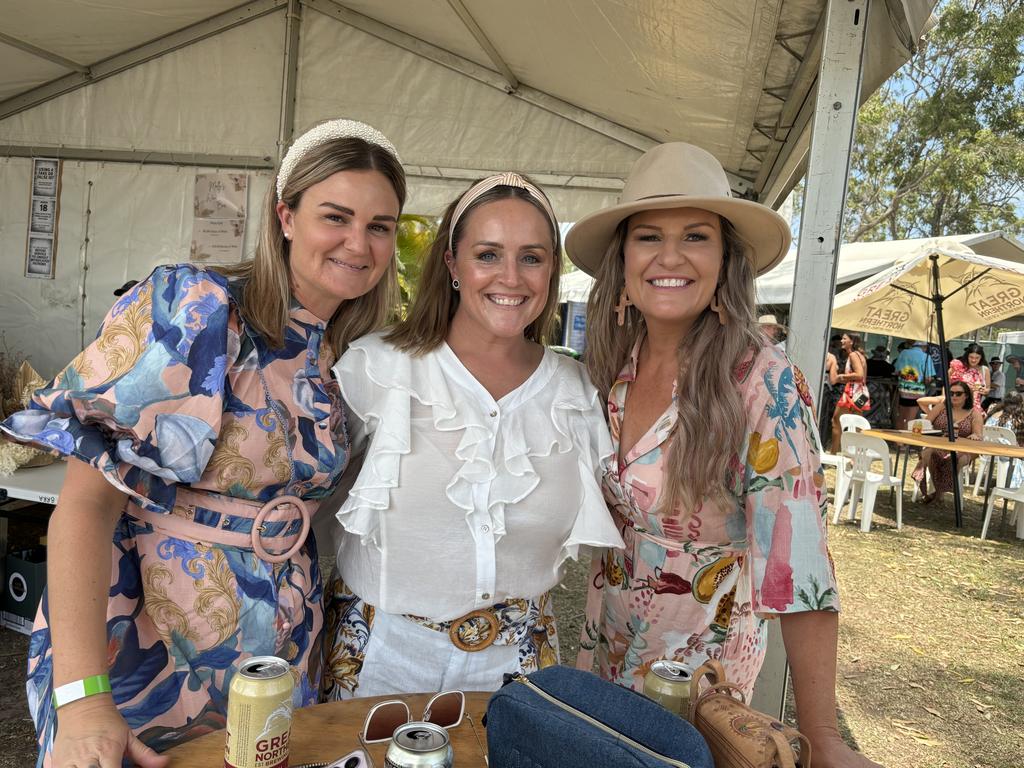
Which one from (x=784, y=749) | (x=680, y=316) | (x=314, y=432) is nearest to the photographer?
(x=784, y=749)

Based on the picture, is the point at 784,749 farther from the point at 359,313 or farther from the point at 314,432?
the point at 359,313

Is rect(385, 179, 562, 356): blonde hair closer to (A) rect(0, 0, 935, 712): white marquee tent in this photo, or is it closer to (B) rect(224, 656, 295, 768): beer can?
(B) rect(224, 656, 295, 768): beer can

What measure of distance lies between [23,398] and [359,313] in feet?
9.76

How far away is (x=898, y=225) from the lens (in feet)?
87.6

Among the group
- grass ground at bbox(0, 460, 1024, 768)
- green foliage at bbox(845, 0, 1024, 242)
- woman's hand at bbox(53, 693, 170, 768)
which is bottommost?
grass ground at bbox(0, 460, 1024, 768)

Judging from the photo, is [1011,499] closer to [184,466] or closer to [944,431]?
[944,431]

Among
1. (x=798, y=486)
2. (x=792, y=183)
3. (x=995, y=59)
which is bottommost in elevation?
(x=798, y=486)

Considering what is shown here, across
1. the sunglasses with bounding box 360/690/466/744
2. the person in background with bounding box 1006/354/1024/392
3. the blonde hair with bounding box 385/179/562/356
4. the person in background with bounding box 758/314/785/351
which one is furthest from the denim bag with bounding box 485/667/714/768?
the person in background with bounding box 1006/354/1024/392

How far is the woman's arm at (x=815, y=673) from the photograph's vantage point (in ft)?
5.03

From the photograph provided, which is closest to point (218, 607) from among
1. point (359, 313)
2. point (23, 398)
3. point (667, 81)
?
point (359, 313)

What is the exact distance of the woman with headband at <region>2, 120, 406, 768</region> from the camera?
1401 mm

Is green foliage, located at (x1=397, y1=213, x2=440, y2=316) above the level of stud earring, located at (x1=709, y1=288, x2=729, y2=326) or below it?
above

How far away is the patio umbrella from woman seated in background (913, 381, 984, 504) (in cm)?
52

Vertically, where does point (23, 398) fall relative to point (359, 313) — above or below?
below
